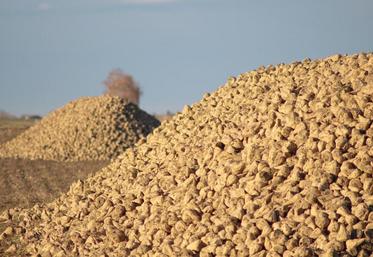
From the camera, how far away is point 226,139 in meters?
11.5

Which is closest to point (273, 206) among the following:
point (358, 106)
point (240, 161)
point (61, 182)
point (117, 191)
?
point (240, 161)

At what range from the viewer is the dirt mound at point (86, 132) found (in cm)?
2862

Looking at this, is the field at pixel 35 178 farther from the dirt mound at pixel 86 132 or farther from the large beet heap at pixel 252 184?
the large beet heap at pixel 252 184

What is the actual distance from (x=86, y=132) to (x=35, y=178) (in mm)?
7305

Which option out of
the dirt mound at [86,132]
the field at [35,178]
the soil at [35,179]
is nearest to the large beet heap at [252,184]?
the soil at [35,179]

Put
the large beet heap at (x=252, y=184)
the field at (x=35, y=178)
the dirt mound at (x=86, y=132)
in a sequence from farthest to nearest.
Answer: the dirt mound at (x=86, y=132) < the field at (x=35, y=178) < the large beet heap at (x=252, y=184)

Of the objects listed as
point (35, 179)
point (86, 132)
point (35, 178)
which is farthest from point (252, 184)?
point (86, 132)

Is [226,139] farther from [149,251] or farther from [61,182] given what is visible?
[61,182]

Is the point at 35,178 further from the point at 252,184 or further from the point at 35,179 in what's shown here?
the point at 252,184

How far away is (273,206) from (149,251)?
179cm

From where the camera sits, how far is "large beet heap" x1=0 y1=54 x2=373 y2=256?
9125 mm

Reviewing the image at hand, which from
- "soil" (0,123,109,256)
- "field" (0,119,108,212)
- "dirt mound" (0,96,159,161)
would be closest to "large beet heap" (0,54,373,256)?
"soil" (0,123,109,256)

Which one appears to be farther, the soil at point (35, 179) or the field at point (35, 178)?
the field at point (35, 178)

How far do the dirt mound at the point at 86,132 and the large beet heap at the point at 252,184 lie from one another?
49.0 ft
